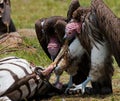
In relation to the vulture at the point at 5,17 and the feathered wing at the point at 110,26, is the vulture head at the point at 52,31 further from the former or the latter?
the vulture at the point at 5,17

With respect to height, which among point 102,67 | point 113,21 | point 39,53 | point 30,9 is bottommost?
point 30,9

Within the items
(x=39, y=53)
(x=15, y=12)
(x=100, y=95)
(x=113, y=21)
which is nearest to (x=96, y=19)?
(x=113, y=21)

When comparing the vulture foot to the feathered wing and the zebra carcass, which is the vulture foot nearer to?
the zebra carcass

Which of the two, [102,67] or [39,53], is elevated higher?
[102,67]

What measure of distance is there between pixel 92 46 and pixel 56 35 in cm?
61

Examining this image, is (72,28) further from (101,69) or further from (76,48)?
(101,69)

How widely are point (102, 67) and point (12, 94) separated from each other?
3.64 ft

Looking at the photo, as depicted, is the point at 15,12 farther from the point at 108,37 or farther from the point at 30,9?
the point at 108,37

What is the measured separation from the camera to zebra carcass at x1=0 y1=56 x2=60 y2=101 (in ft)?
22.8

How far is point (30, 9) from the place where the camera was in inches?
758

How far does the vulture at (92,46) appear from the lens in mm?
7262

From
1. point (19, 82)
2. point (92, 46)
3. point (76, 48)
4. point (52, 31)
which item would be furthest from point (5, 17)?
point (19, 82)

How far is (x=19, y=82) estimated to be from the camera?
7039 mm

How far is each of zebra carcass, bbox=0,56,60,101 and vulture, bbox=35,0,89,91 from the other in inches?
16.6
